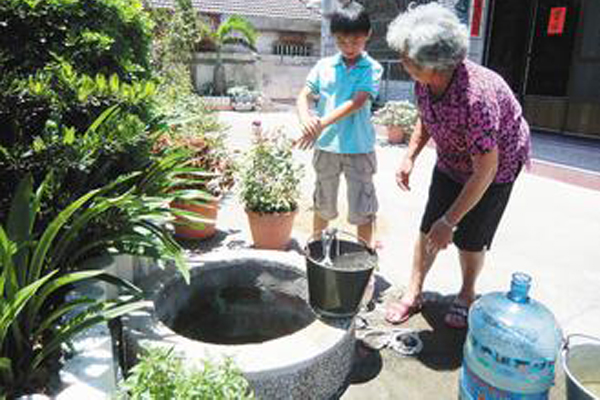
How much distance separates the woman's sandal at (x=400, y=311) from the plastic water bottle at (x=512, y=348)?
0.81 m

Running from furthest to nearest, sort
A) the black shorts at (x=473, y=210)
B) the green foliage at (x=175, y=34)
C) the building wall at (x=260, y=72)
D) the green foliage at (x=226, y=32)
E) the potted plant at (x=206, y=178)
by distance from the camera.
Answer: the building wall at (x=260, y=72) → the green foliage at (x=226, y=32) → the green foliage at (x=175, y=34) → the potted plant at (x=206, y=178) → the black shorts at (x=473, y=210)

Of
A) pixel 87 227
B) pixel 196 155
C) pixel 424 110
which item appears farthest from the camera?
pixel 196 155

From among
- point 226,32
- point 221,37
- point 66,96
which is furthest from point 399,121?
point 226,32

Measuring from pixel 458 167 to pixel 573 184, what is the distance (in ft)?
14.7

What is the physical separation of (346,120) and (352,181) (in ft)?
1.37

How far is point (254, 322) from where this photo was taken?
2781mm

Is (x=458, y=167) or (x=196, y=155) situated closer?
(x=458, y=167)

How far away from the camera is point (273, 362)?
1.95 meters

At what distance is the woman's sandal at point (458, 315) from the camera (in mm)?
2869

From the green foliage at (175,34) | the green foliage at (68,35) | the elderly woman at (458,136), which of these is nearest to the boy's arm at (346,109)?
the elderly woman at (458,136)

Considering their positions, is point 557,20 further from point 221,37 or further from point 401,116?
point 221,37

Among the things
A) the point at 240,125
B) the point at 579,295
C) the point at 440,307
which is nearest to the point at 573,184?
the point at 579,295

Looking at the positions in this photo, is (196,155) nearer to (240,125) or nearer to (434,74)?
(434,74)

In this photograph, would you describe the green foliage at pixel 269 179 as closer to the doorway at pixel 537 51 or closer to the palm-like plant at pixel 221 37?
the doorway at pixel 537 51
